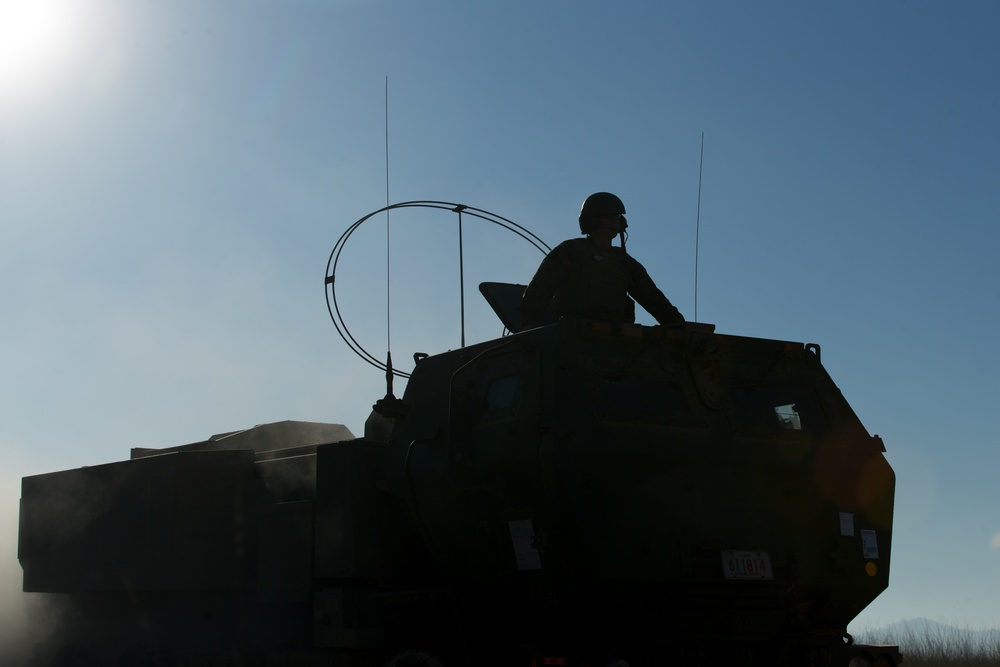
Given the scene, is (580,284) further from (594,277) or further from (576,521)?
(576,521)

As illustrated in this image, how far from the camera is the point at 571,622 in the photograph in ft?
26.7

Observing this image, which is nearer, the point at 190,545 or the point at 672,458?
the point at 672,458

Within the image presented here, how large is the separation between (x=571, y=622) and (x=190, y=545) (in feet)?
12.2

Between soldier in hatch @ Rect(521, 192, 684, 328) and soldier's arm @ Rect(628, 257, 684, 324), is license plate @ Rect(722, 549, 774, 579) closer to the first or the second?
soldier in hatch @ Rect(521, 192, 684, 328)

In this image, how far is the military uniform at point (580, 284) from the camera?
9.55 m

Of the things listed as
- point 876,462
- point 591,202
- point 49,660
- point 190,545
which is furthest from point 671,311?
point 49,660

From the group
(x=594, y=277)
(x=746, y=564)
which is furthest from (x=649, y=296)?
(x=746, y=564)

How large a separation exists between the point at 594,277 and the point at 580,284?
4.7 inches

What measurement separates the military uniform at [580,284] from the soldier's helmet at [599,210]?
171 mm

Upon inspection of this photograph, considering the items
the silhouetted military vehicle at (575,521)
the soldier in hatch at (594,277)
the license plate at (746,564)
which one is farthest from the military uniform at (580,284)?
the license plate at (746,564)

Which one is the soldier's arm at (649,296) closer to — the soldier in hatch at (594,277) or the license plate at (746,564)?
the soldier in hatch at (594,277)

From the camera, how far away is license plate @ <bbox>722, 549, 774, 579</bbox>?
8.06 m

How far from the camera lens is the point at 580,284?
962 cm

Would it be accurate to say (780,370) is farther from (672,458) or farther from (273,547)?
(273,547)
